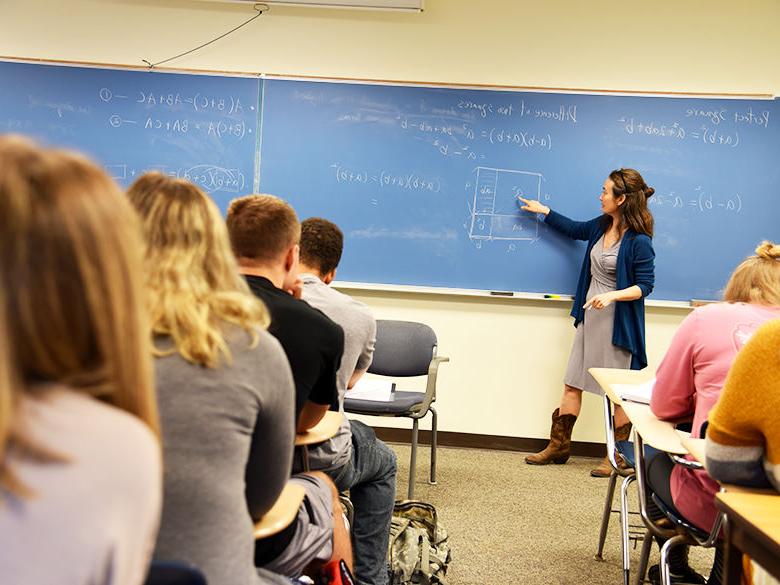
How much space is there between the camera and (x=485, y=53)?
416 cm

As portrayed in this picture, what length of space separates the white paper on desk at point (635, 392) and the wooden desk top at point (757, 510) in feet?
2.64

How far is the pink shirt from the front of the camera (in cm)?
197

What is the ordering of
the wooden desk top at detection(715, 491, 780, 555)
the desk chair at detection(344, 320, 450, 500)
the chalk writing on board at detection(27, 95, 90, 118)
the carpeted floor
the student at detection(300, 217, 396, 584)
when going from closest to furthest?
the wooden desk top at detection(715, 491, 780, 555) < the student at detection(300, 217, 396, 584) < the carpeted floor < the desk chair at detection(344, 320, 450, 500) < the chalk writing on board at detection(27, 95, 90, 118)

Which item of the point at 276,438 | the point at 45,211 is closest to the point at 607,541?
the point at 276,438

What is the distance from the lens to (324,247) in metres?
2.38

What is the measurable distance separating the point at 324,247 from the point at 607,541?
1903mm

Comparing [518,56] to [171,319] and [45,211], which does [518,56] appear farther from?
[45,211]

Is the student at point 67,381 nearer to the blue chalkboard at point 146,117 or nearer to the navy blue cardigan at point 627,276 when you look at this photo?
the navy blue cardigan at point 627,276

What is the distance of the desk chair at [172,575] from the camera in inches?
34.0

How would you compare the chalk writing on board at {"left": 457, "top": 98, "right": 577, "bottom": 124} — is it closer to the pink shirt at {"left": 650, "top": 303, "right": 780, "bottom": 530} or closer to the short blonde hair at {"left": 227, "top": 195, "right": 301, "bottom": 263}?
the pink shirt at {"left": 650, "top": 303, "right": 780, "bottom": 530}

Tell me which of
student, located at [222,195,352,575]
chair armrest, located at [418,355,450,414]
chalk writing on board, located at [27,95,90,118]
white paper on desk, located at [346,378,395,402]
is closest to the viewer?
student, located at [222,195,352,575]

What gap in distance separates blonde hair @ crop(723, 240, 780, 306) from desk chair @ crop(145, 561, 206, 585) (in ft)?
5.89

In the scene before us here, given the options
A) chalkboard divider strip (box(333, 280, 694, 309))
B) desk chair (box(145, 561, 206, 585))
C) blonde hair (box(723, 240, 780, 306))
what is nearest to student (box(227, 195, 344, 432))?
desk chair (box(145, 561, 206, 585))

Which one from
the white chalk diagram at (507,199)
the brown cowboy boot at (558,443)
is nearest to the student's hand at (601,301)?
the white chalk diagram at (507,199)
